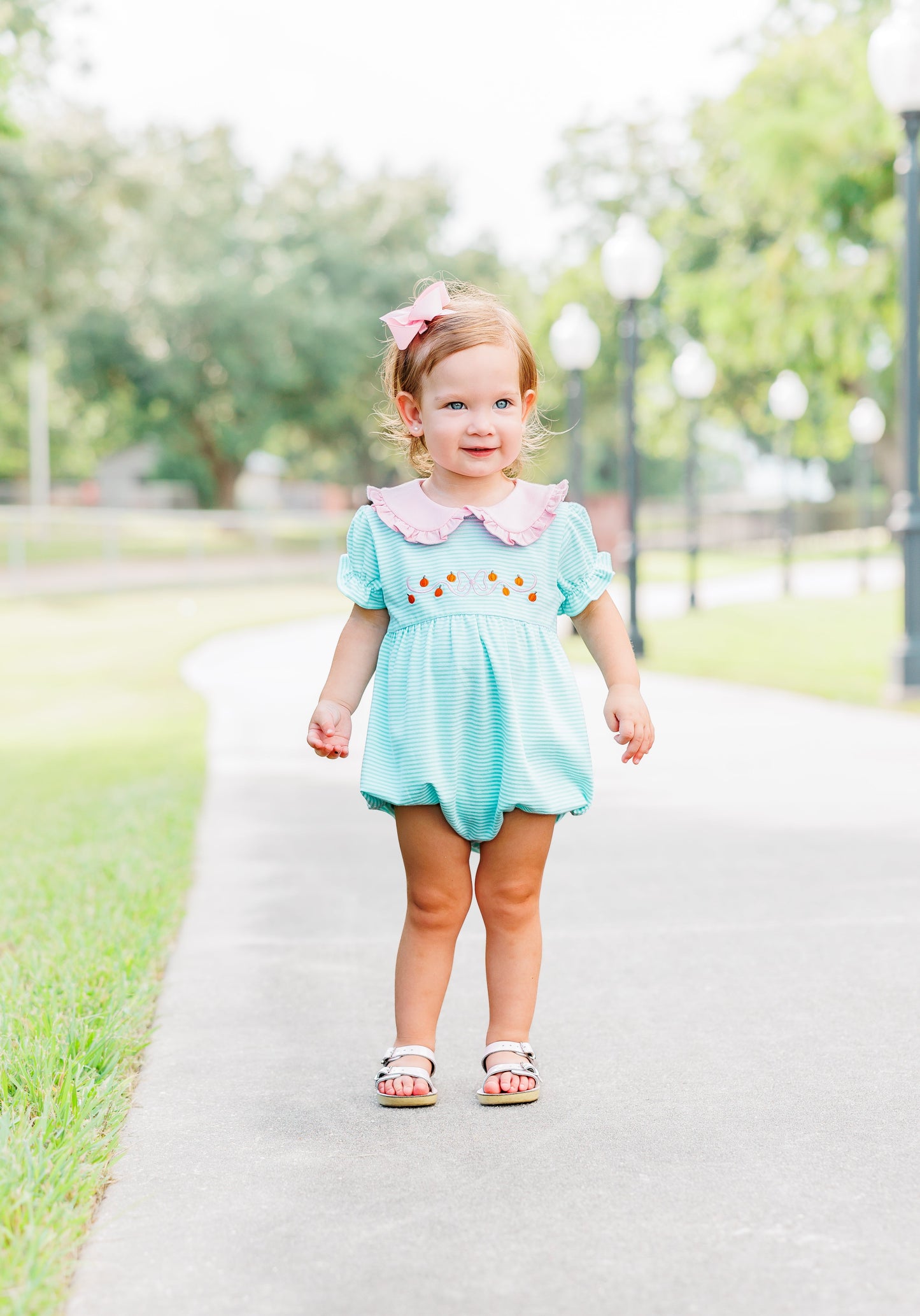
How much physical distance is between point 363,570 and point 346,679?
229mm

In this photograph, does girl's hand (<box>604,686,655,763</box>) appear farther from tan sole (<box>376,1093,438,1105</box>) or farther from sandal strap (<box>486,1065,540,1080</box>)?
tan sole (<box>376,1093,438,1105</box>)

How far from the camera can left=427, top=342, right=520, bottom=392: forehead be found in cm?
313

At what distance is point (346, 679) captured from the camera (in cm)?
319

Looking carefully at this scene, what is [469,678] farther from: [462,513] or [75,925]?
[75,925]

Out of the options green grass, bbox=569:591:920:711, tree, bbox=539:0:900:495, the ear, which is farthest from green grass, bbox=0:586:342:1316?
tree, bbox=539:0:900:495

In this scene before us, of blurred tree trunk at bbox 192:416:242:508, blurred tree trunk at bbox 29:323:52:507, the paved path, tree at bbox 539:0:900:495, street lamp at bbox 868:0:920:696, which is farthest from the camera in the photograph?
blurred tree trunk at bbox 192:416:242:508

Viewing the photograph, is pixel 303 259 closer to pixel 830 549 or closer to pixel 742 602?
pixel 830 549

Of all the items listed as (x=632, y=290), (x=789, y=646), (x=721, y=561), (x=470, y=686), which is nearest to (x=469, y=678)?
(x=470, y=686)

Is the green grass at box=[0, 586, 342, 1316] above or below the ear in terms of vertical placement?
below

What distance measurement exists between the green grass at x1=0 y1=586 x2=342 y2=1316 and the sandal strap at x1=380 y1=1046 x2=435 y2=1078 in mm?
520

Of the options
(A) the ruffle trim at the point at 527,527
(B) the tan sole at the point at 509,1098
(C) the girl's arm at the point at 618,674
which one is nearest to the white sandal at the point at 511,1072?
(B) the tan sole at the point at 509,1098

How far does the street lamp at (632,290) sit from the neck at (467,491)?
10077 mm

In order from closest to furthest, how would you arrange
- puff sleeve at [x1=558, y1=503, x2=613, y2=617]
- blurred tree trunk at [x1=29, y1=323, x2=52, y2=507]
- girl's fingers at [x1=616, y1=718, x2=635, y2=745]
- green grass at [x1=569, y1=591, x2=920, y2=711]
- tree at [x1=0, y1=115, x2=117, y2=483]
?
girl's fingers at [x1=616, y1=718, x2=635, y2=745] < puff sleeve at [x1=558, y1=503, x2=613, y2=617] < green grass at [x1=569, y1=591, x2=920, y2=711] < tree at [x1=0, y1=115, x2=117, y2=483] < blurred tree trunk at [x1=29, y1=323, x2=52, y2=507]

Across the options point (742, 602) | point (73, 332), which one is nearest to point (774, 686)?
point (742, 602)
